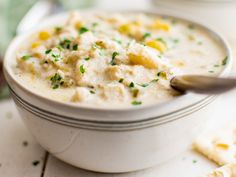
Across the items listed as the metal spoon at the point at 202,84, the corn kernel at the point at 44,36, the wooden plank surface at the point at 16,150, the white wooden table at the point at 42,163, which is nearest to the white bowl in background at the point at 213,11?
the white wooden table at the point at 42,163

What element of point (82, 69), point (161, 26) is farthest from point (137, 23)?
point (82, 69)

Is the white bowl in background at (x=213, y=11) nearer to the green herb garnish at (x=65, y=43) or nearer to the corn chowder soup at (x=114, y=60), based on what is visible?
the corn chowder soup at (x=114, y=60)

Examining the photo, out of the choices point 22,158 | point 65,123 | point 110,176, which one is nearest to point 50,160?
point 22,158

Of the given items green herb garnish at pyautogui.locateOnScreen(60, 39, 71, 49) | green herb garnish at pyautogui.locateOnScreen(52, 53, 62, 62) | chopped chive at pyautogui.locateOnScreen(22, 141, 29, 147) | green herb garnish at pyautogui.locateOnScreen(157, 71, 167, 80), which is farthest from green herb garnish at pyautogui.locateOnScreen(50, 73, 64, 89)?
chopped chive at pyautogui.locateOnScreen(22, 141, 29, 147)

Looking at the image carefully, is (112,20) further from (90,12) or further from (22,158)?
(22,158)

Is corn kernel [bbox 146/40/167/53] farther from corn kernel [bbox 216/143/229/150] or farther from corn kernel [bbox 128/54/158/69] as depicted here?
corn kernel [bbox 216/143/229/150]

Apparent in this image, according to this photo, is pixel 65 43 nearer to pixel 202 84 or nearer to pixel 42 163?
pixel 42 163
